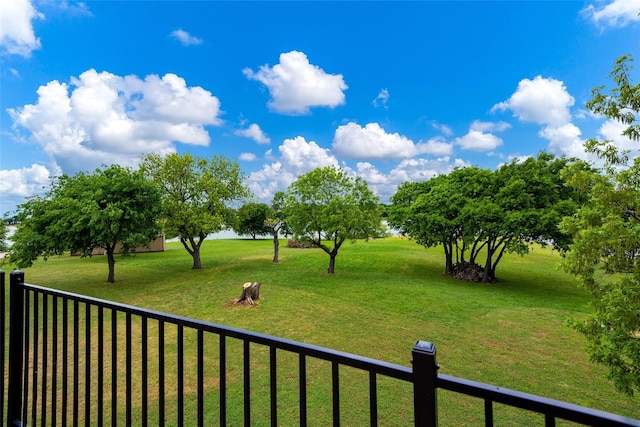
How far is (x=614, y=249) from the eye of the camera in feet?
15.4

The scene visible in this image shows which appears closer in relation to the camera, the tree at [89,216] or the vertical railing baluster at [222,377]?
the vertical railing baluster at [222,377]

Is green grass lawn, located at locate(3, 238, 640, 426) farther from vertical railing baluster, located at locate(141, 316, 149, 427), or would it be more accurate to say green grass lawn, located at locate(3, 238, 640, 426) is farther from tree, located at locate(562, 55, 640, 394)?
vertical railing baluster, located at locate(141, 316, 149, 427)

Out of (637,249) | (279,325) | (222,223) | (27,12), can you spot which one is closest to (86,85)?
(27,12)

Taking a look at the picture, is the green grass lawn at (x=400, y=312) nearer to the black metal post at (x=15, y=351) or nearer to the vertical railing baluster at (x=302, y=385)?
the black metal post at (x=15, y=351)

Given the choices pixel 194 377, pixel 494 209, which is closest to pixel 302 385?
pixel 194 377

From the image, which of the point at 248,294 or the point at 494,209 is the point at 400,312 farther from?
the point at 494,209

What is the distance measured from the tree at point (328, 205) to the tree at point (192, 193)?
3830mm

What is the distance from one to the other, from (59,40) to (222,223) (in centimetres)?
905

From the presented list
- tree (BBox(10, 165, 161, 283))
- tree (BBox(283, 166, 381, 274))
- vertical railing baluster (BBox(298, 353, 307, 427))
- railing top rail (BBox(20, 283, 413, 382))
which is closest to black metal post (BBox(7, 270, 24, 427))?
railing top rail (BBox(20, 283, 413, 382))

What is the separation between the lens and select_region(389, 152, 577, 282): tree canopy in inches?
464

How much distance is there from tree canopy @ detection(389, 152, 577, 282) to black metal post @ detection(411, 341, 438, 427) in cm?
1267

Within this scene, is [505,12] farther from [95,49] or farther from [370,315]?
[95,49]

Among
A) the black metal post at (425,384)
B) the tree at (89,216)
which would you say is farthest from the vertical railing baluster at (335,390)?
the tree at (89,216)

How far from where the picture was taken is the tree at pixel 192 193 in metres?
14.4
